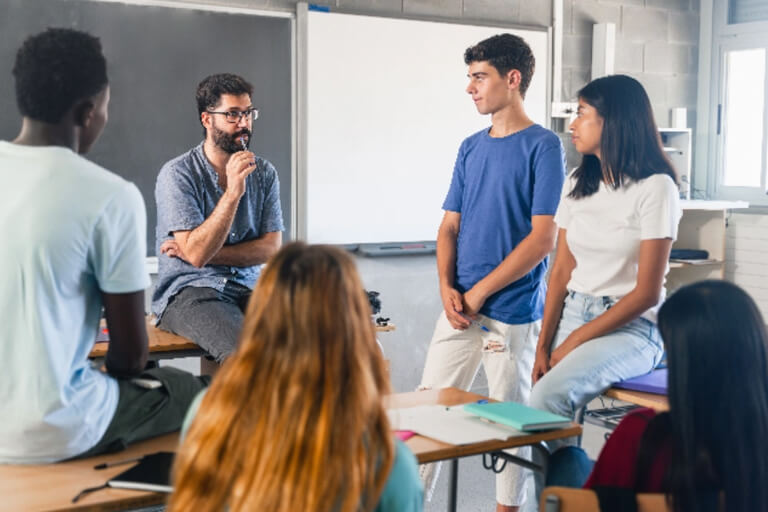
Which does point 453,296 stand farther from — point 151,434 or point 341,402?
point 341,402

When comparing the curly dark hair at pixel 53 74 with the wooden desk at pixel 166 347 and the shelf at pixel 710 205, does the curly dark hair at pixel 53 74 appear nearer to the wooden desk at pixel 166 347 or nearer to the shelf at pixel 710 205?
the wooden desk at pixel 166 347

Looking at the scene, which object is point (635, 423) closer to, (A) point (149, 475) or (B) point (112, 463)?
(A) point (149, 475)

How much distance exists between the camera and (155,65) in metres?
3.87

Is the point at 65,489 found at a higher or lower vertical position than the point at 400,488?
lower

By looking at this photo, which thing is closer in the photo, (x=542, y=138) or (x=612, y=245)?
(x=612, y=245)

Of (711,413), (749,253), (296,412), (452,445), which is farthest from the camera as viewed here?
(749,253)

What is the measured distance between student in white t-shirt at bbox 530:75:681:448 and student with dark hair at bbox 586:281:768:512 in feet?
3.43

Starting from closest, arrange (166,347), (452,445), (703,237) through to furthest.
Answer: (452,445)
(166,347)
(703,237)

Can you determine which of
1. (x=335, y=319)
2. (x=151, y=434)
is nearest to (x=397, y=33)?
(x=151, y=434)

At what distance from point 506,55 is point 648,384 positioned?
1169mm

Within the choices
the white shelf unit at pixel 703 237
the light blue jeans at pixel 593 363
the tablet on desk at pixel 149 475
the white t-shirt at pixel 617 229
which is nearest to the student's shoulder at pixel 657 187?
the white t-shirt at pixel 617 229

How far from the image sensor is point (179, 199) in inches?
110

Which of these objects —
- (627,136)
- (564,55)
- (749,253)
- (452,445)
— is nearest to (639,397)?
(627,136)

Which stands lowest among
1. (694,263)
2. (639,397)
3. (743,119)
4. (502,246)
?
(639,397)
